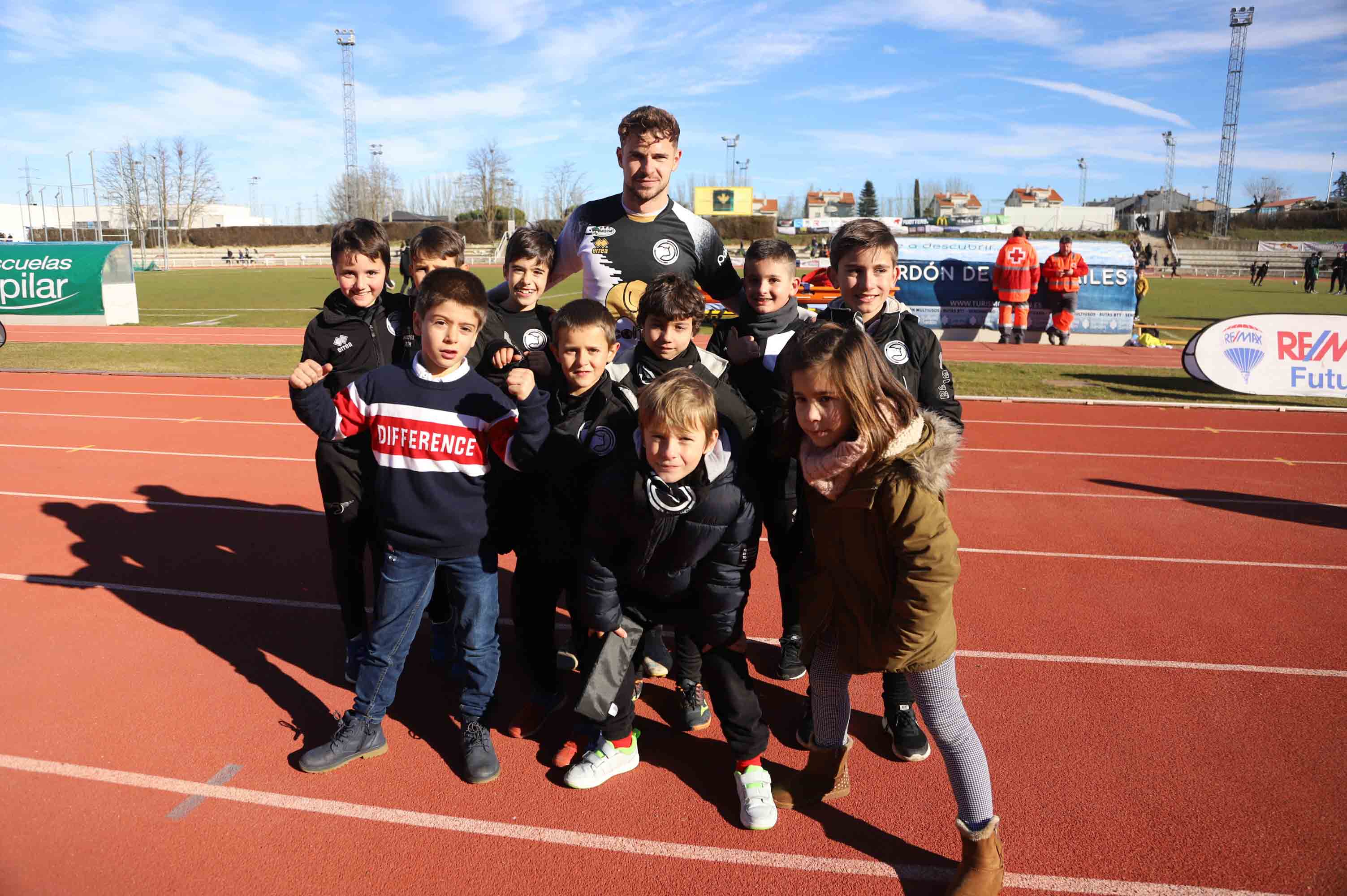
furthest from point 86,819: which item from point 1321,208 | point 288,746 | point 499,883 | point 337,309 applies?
point 1321,208

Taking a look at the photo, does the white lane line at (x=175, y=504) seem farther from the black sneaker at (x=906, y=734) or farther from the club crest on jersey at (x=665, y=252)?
the black sneaker at (x=906, y=734)

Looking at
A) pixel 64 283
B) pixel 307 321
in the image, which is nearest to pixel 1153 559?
pixel 307 321

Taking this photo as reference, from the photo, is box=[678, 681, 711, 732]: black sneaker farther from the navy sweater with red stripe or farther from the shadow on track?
the shadow on track

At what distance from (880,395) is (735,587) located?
801 mm

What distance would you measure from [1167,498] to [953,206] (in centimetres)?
10355

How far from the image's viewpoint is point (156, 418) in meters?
9.20

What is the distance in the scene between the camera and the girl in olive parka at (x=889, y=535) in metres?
2.39

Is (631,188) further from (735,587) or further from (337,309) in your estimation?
(735,587)

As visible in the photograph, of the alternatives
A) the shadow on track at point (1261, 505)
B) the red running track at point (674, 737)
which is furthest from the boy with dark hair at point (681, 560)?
the shadow on track at point (1261, 505)

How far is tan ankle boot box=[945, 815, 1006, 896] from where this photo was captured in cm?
247

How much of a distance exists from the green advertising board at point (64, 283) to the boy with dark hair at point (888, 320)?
20.4 metres

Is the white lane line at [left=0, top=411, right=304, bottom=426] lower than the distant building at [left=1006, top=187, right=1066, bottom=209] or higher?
lower

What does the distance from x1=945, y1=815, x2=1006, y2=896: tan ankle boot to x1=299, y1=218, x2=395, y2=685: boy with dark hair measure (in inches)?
89.4

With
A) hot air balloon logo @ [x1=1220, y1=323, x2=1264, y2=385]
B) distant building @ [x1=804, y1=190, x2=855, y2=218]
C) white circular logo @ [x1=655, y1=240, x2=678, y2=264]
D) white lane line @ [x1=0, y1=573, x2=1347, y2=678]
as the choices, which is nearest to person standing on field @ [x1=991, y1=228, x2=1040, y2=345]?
hot air balloon logo @ [x1=1220, y1=323, x2=1264, y2=385]
